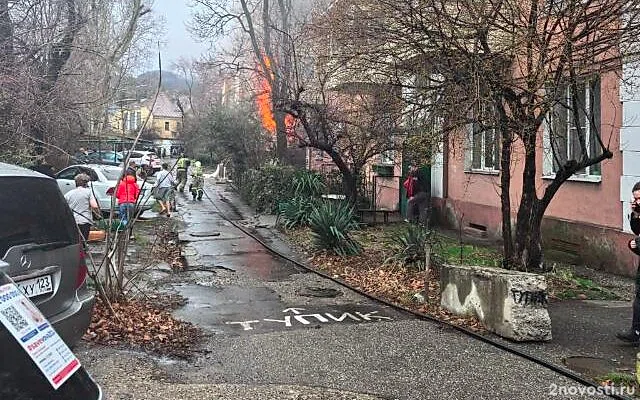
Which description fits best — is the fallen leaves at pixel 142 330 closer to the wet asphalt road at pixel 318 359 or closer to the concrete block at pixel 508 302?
the wet asphalt road at pixel 318 359

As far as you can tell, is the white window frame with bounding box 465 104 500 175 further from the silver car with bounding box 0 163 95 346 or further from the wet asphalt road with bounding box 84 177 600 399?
the silver car with bounding box 0 163 95 346

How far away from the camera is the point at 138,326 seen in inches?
258

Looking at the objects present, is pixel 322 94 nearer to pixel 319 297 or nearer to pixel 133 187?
pixel 133 187

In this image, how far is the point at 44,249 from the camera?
4.33m

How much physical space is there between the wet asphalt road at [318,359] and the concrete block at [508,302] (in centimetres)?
41

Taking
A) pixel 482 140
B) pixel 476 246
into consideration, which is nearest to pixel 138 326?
pixel 482 140

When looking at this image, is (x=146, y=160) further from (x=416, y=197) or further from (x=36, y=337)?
(x=36, y=337)

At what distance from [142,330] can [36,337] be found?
4.72 metres

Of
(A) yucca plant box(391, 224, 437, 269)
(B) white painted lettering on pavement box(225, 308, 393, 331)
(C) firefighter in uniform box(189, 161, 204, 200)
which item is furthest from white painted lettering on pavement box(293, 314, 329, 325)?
(C) firefighter in uniform box(189, 161, 204, 200)

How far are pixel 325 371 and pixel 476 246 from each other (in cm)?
832

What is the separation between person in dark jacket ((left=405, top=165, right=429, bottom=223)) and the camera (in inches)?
606

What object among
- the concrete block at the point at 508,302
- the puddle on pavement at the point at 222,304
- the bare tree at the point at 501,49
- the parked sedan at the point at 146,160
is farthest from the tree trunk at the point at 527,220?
the parked sedan at the point at 146,160

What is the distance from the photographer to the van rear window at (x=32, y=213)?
3977mm

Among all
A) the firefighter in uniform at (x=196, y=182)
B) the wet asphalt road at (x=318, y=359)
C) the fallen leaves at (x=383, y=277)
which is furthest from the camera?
the firefighter in uniform at (x=196, y=182)
